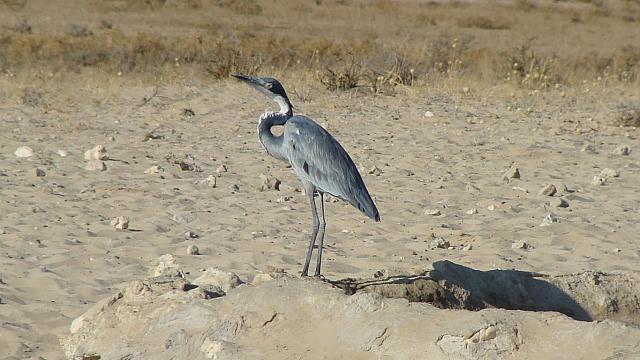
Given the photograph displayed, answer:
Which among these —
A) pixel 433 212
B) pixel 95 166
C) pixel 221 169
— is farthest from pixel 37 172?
pixel 433 212

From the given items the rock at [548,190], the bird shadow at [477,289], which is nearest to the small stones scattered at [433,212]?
the rock at [548,190]

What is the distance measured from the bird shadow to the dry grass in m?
8.39

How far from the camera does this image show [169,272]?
20.5 feet

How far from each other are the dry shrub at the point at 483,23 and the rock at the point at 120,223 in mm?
25724

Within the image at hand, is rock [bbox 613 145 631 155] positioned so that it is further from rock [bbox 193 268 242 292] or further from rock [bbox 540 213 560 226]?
rock [bbox 193 268 242 292]

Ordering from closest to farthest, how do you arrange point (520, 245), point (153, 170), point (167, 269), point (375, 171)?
point (167, 269), point (520, 245), point (153, 170), point (375, 171)

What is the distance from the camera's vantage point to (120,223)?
298 inches

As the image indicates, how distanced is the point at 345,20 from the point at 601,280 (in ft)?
87.9

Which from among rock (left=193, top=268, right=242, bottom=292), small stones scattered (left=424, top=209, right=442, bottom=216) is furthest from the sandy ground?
rock (left=193, top=268, right=242, bottom=292)

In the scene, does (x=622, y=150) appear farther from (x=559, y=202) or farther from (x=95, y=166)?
(x=95, y=166)

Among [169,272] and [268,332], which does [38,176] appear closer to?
[169,272]

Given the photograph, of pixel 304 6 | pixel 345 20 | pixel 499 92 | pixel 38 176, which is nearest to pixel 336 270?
pixel 38 176

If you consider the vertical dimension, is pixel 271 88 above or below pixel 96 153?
above

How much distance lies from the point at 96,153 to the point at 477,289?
5.21m
